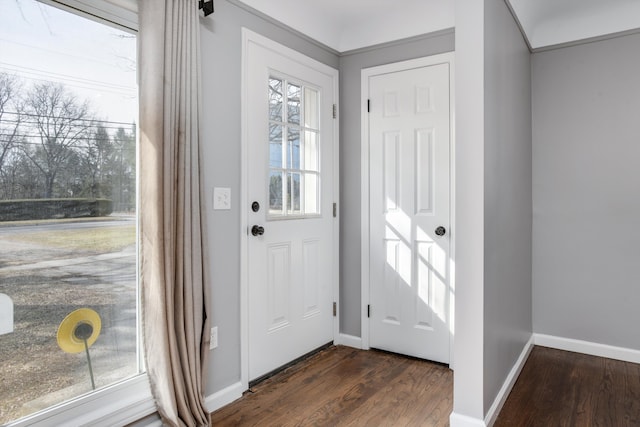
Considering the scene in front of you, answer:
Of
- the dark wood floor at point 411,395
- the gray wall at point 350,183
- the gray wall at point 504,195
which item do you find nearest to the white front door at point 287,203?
the gray wall at point 350,183

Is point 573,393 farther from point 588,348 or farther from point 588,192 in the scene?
point 588,192

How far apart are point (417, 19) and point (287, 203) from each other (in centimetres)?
154

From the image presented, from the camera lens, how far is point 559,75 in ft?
10.5

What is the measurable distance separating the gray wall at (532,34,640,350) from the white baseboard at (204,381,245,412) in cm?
236

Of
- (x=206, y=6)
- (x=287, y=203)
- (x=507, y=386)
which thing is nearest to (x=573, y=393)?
(x=507, y=386)

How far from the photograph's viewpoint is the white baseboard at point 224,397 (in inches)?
87.2

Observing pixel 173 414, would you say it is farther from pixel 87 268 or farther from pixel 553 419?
pixel 553 419

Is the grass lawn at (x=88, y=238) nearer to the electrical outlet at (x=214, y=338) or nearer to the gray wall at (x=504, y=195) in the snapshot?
the electrical outlet at (x=214, y=338)

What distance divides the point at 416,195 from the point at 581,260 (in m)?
1.38

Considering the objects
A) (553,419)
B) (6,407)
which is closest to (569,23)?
(553,419)

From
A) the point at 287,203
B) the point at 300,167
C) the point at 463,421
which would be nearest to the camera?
the point at 463,421

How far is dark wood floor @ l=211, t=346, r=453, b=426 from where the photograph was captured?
217 centimetres

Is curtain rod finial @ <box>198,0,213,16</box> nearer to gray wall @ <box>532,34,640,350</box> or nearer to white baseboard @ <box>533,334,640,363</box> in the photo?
gray wall @ <box>532,34,640,350</box>

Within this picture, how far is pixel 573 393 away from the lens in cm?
248
